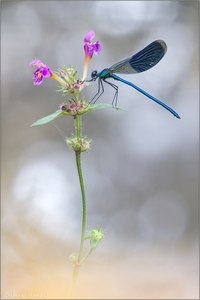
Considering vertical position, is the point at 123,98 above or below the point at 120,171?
above

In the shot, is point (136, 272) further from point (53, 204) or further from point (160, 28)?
point (160, 28)

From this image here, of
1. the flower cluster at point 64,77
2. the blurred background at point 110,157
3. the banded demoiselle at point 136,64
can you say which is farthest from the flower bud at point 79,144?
the blurred background at point 110,157

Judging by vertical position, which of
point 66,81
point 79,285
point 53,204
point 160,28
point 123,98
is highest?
point 160,28

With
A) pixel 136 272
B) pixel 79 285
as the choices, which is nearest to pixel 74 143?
pixel 79 285

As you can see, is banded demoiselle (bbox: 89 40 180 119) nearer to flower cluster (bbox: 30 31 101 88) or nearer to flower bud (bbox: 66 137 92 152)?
flower cluster (bbox: 30 31 101 88)

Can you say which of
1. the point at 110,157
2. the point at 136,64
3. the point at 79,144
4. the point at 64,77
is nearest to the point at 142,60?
the point at 136,64
